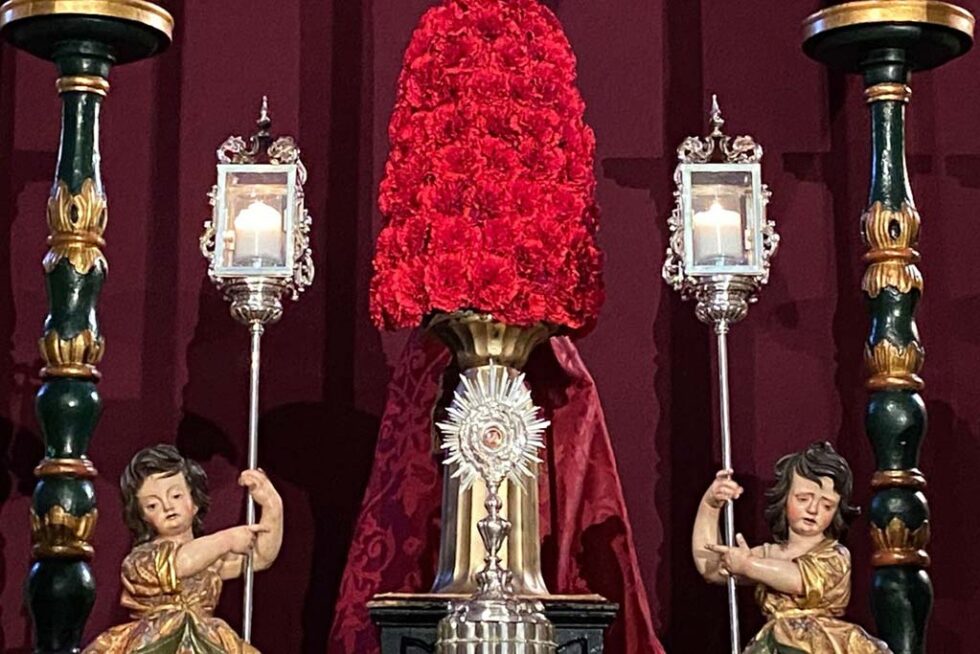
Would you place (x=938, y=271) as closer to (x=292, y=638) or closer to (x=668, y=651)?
(x=668, y=651)

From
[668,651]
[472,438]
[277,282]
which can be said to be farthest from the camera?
[668,651]

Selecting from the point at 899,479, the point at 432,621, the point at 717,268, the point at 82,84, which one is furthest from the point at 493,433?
the point at 82,84

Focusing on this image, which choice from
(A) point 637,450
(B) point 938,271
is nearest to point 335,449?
(A) point 637,450

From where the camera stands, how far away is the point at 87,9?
3168mm

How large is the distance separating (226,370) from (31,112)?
58 centimetres

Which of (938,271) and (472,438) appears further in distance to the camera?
(938,271)

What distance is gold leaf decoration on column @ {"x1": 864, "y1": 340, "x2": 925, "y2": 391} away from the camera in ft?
10.5

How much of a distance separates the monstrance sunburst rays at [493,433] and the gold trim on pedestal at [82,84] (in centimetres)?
72

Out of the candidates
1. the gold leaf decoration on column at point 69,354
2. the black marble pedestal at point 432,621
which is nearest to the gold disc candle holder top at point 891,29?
the black marble pedestal at point 432,621

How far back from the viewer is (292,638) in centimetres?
369

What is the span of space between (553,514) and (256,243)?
0.65m

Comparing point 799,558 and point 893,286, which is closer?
point 799,558

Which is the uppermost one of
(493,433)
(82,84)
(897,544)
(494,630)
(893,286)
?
(82,84)

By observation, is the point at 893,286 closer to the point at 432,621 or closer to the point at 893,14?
the point at 893,14
